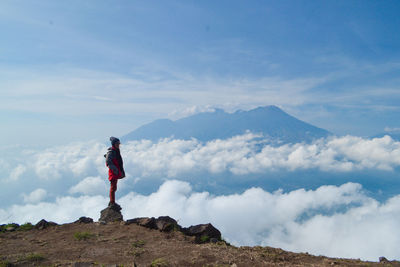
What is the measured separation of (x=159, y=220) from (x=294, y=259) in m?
5.72

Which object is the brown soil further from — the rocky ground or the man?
the man

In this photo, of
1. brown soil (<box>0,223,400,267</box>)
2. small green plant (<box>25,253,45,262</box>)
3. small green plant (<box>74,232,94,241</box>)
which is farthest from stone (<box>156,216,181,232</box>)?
small green plant (<box>25,253,45,262</box>)

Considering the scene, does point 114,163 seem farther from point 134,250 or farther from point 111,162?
point 134,250

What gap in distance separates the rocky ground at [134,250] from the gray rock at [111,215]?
1.29 metres

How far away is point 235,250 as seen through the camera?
7895mm

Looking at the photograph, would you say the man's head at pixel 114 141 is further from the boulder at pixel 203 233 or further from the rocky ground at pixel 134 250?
the boulder at pixel 203 233

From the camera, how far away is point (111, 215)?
1229 centimetres

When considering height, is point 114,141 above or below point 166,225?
above

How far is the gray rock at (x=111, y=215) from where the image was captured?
12.1m

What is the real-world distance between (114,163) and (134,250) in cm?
603

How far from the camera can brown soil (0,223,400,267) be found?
688 centimetres

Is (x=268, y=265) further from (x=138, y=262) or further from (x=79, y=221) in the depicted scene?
(x=79, y=221)

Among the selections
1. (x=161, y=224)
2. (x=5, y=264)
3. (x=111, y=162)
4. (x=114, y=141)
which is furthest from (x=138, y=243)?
(x=114, y=141)

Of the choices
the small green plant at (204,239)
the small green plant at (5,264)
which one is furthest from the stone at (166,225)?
the small green plant at (5,264)
